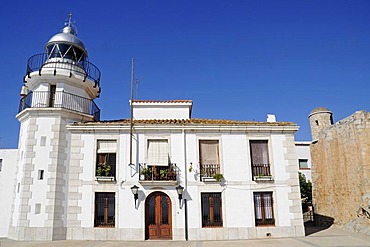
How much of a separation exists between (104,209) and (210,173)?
5.22 m

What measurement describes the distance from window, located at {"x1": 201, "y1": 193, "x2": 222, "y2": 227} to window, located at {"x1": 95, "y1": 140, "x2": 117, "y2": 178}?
452cm

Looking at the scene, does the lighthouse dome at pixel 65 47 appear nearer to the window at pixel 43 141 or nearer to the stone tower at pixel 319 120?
the window at pixel 43 141

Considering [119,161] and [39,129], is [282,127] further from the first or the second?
[39,129]

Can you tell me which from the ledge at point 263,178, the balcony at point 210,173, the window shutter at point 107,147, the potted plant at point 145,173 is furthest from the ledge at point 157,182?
the ledge at point 263,178

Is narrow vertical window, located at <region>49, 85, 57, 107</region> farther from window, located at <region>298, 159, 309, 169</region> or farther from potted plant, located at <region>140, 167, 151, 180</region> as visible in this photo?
window, located at <region>298, 159, 309, 169</region>

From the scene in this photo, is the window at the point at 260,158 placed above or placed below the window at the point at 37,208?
above

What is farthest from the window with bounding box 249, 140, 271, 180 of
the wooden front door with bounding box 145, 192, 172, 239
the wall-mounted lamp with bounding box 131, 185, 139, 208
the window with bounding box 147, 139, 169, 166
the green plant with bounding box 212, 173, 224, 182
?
the wall-mounted lamp with bounding box 131, 185, 139, 208

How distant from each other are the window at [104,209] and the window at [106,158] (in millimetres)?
971

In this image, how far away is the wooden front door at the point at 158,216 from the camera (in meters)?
13.2

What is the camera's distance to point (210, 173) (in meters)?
13.9

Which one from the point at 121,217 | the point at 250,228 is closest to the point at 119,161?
the point at 121,217

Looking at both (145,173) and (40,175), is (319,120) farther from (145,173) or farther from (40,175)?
(40,175)

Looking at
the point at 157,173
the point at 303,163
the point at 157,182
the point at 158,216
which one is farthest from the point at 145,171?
the point at 303,163

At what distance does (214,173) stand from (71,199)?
6.75 metres
